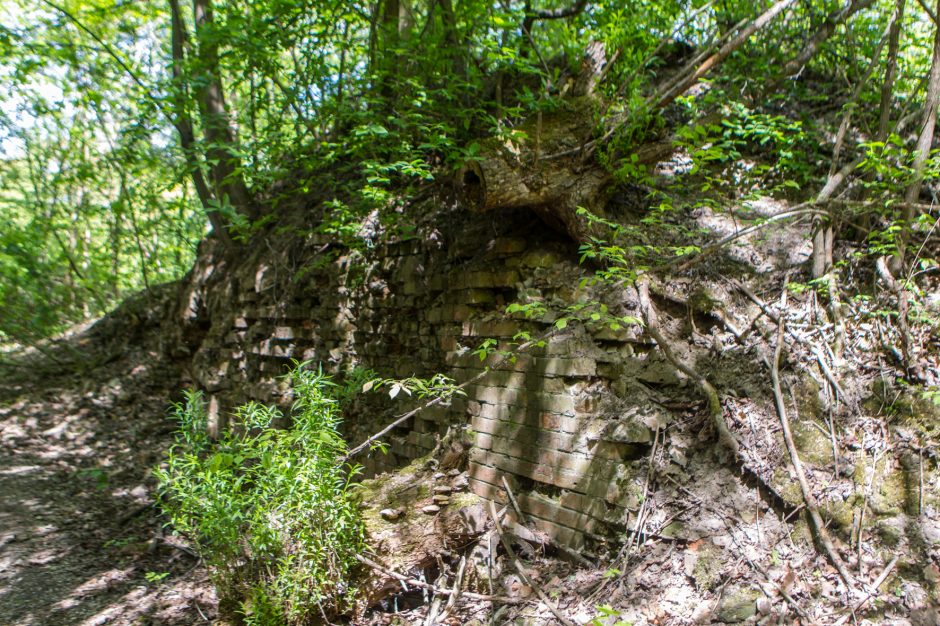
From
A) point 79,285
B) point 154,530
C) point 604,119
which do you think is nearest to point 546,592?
point 604,119

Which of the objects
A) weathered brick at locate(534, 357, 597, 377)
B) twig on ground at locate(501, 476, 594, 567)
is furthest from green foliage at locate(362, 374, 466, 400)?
twig on ground at locate(501, 476, 594, 567)

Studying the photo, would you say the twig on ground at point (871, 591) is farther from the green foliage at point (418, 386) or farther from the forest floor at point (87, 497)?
the forest floor at point (87, 497)

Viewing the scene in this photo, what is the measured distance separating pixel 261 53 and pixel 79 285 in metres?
7.47

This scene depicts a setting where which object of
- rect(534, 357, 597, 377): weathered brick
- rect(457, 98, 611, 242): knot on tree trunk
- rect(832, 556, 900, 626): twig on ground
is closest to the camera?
rect(832, 556, 900, 626): twig on ground

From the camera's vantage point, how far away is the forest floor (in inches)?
179

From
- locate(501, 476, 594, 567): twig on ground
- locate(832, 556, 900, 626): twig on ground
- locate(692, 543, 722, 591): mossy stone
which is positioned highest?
locate(832, 556, 900, 626): twig on ground

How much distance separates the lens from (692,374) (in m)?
3.21

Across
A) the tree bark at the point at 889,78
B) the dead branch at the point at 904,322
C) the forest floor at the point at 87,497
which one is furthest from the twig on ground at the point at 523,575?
the tree bark at the point at 889,78

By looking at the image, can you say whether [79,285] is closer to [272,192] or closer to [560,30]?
[272,192]

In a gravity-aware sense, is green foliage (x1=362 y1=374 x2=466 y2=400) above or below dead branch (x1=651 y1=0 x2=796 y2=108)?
below

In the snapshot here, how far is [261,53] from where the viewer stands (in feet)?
16.1

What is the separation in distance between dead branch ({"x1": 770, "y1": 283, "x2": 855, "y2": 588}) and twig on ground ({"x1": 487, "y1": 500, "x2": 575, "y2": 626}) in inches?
46.7

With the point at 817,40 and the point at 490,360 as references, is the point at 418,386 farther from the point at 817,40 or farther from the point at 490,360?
the point at 817,40

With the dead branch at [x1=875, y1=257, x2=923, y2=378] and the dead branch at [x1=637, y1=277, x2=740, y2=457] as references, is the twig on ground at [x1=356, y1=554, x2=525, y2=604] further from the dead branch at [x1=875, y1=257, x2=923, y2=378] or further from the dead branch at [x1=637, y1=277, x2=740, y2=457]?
the dead branch at [x1=875, y1=257, x2=923, y2=378]
